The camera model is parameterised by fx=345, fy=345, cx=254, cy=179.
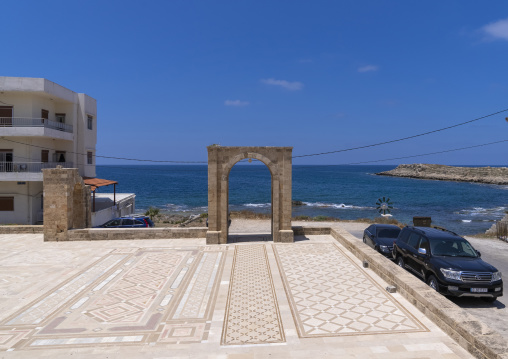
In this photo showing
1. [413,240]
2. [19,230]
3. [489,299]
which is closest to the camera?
[489,299]

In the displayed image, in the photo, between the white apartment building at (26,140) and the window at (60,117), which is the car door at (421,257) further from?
the window at (60,117)

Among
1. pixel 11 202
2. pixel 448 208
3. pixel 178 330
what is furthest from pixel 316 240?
pixel 448 208

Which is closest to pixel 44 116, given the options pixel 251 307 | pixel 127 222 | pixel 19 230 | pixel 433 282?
pixel 19 230

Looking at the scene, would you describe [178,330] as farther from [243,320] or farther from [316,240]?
[316,240]

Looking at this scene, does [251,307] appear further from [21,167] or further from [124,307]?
[21,167]

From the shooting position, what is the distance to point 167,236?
16938 mm

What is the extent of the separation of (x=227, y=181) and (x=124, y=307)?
25.6 ft

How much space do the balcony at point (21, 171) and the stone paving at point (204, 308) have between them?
41.4ft

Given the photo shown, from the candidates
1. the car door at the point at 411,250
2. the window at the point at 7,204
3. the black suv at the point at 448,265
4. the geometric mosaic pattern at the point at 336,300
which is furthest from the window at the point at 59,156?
the car door at the point at 411,250

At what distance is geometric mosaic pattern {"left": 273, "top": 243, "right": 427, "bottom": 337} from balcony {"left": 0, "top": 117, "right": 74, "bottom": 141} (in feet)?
70.3

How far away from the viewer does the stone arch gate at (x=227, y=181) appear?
50.7 ft

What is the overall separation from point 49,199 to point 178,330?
11.5 meters

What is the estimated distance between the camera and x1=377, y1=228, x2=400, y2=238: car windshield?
53.9ft

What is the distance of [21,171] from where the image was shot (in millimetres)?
25719
